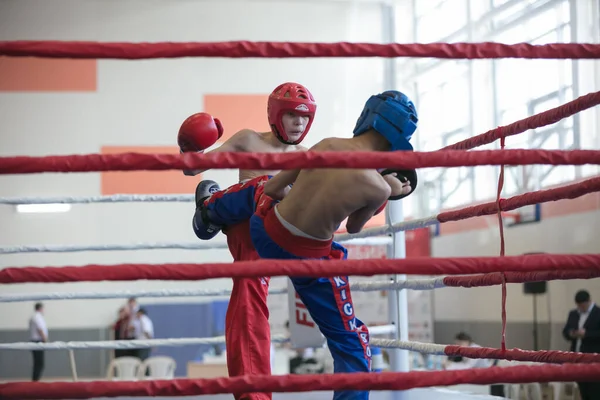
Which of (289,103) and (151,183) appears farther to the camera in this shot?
(151,183)

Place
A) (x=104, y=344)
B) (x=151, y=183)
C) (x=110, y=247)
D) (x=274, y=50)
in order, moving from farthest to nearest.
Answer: (x=151, y=183) < (x=110, y=247) < (x=104, y=344) < (x=274, y=50)

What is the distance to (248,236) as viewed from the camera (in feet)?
8.70

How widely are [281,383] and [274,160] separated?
442 millimetres

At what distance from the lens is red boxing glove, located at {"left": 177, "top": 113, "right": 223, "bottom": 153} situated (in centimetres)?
253

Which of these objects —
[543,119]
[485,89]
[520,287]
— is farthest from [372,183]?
[485,89]

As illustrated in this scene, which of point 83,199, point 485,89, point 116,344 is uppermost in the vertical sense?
point 485,89

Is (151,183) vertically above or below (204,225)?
Result: above

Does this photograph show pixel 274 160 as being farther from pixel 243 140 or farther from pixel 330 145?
pixel 243 140

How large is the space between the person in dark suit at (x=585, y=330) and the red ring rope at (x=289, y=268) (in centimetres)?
462

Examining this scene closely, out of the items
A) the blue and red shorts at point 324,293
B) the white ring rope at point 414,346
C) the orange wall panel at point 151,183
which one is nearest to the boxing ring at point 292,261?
the blue and red shorts at point 324,293

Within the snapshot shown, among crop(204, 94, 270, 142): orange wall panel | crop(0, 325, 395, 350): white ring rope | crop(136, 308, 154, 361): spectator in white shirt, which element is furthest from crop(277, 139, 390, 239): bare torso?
crop(204, 94, 270, 142): orange wall panel

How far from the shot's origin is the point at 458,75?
970 centimetres

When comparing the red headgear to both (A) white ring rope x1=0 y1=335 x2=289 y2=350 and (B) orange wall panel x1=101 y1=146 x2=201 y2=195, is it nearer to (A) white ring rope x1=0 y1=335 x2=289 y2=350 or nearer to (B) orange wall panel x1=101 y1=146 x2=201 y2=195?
(A) white ring rope x1=0 y1=335 x2=289 y2=350

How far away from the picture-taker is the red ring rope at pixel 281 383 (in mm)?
1533
